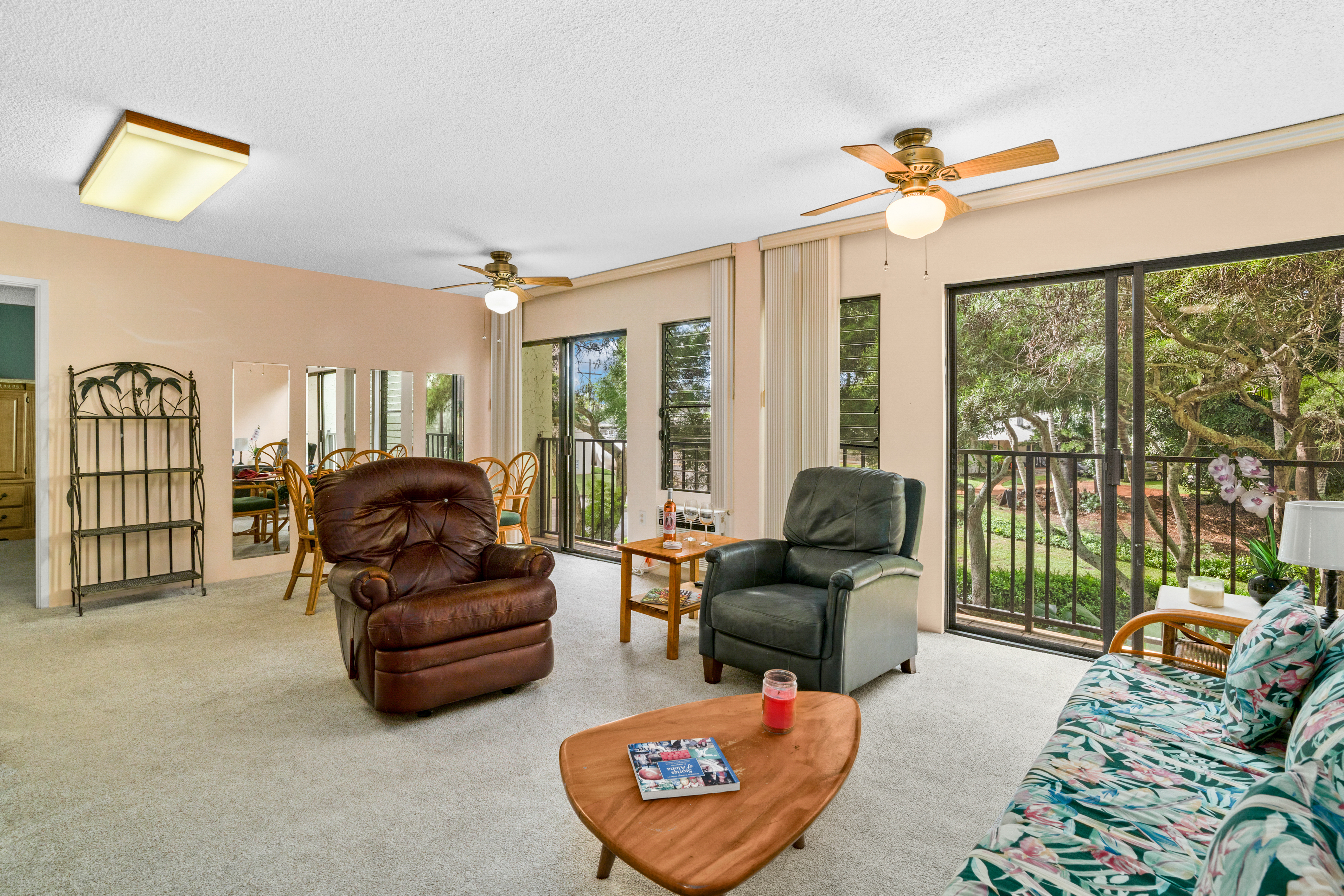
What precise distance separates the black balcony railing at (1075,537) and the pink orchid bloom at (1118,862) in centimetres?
264

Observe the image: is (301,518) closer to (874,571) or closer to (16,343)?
(874,571)

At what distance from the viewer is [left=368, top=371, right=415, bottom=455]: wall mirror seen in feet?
19.4

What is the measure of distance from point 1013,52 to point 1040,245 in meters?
1.58

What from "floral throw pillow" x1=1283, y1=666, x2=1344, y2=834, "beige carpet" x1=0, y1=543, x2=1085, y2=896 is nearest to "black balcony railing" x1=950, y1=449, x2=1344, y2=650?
"beige carpet" x1=0, y1=543, x2=1085, y2=896

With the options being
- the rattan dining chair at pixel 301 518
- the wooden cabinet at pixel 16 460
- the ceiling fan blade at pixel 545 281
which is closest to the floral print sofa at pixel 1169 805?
the ceiling fan blade at pixel 545 281

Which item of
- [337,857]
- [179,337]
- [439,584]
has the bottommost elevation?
[337,857]

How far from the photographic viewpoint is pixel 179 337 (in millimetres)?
4848

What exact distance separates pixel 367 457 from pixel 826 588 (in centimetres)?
418

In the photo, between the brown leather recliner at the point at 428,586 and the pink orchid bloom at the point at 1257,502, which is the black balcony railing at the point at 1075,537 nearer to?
the pink orchid bloom at the point at 1257,502

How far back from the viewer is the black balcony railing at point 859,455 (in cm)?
421

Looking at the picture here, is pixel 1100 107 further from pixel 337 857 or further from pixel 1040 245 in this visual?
pixel 337 857

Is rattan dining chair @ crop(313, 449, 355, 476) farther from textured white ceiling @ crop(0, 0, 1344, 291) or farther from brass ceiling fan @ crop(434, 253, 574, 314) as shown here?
textured white ceiling @ crop(0, 0, 1344, 291)

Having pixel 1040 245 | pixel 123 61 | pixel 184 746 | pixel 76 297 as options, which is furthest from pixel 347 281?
pixel 1040 245

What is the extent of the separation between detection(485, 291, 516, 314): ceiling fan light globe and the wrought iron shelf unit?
228 cm
